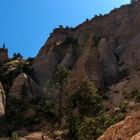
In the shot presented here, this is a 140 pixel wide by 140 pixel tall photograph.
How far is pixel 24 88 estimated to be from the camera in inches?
3046

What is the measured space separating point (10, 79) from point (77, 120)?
131 ft

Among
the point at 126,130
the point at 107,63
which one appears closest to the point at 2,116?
the point at 107,63

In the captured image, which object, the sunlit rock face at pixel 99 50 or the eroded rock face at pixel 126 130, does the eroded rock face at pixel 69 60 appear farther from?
the eroded rock face at pixel 126 130

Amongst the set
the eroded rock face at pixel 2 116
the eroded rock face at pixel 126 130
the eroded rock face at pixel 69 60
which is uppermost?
the eroded rock face at pixel 69 60

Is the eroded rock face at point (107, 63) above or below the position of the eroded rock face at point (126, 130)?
above

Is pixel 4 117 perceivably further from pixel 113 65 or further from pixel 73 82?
pixel 113 65

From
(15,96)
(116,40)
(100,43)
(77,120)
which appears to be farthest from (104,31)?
(77,120)

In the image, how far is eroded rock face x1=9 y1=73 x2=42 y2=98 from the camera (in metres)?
77.1

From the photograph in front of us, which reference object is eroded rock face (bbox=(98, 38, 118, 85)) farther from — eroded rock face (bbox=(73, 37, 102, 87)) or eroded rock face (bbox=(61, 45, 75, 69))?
eroded rock face (bbox=(61, 45, 75, 69))

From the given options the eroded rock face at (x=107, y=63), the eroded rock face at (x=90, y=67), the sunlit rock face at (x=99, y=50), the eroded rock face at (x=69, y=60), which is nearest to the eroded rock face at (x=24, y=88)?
the sunlit rock face at (x=99, y=50)

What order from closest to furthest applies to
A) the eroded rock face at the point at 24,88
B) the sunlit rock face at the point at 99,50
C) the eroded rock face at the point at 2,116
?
the eroded rock face at the point at 2,116 < the eroded rock face at the point at 24,88 < the sunlit rock face at the point at 99,50

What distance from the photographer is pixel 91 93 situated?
194ft

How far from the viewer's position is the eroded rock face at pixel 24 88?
7706 cm

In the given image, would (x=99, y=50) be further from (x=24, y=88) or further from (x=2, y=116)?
(x=2, y=116)
